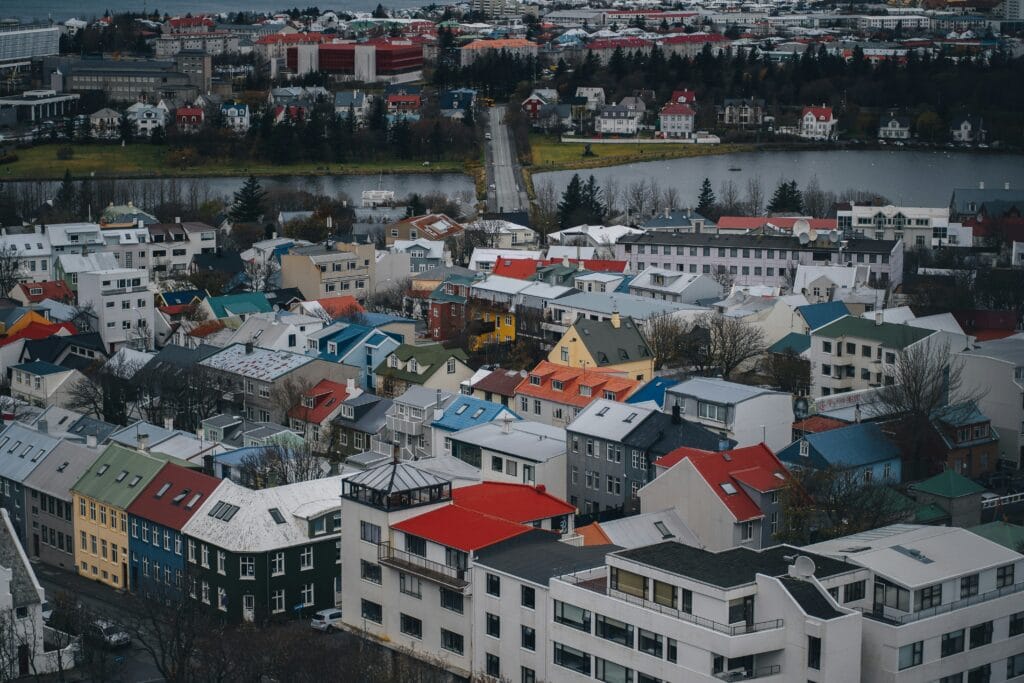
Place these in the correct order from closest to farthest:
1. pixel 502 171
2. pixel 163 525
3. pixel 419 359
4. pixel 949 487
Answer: pixel 163 525 → pixel 949 487 → pixel 419 359 → pixel 502 171

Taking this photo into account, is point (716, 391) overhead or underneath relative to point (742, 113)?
overhead

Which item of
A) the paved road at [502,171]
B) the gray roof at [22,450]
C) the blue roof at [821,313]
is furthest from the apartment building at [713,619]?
the paved road at [502,171]

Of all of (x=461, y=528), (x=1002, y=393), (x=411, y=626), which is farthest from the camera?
(x=1002, y=393)

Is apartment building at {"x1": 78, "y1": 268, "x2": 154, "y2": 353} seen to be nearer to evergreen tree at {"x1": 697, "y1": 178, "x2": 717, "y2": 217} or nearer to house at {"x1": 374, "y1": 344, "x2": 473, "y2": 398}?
house at {"x1": 374, "y1": 344, "x2": 473, "y2": 398}

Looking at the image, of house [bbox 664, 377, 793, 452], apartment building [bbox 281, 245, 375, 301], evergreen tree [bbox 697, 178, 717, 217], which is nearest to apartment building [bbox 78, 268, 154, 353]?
apartment building [bbox 281, 245, 375, 301]

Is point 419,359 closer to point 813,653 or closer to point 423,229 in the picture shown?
point 813,653

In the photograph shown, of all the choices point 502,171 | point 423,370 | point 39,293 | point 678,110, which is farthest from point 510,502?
point 678,110
